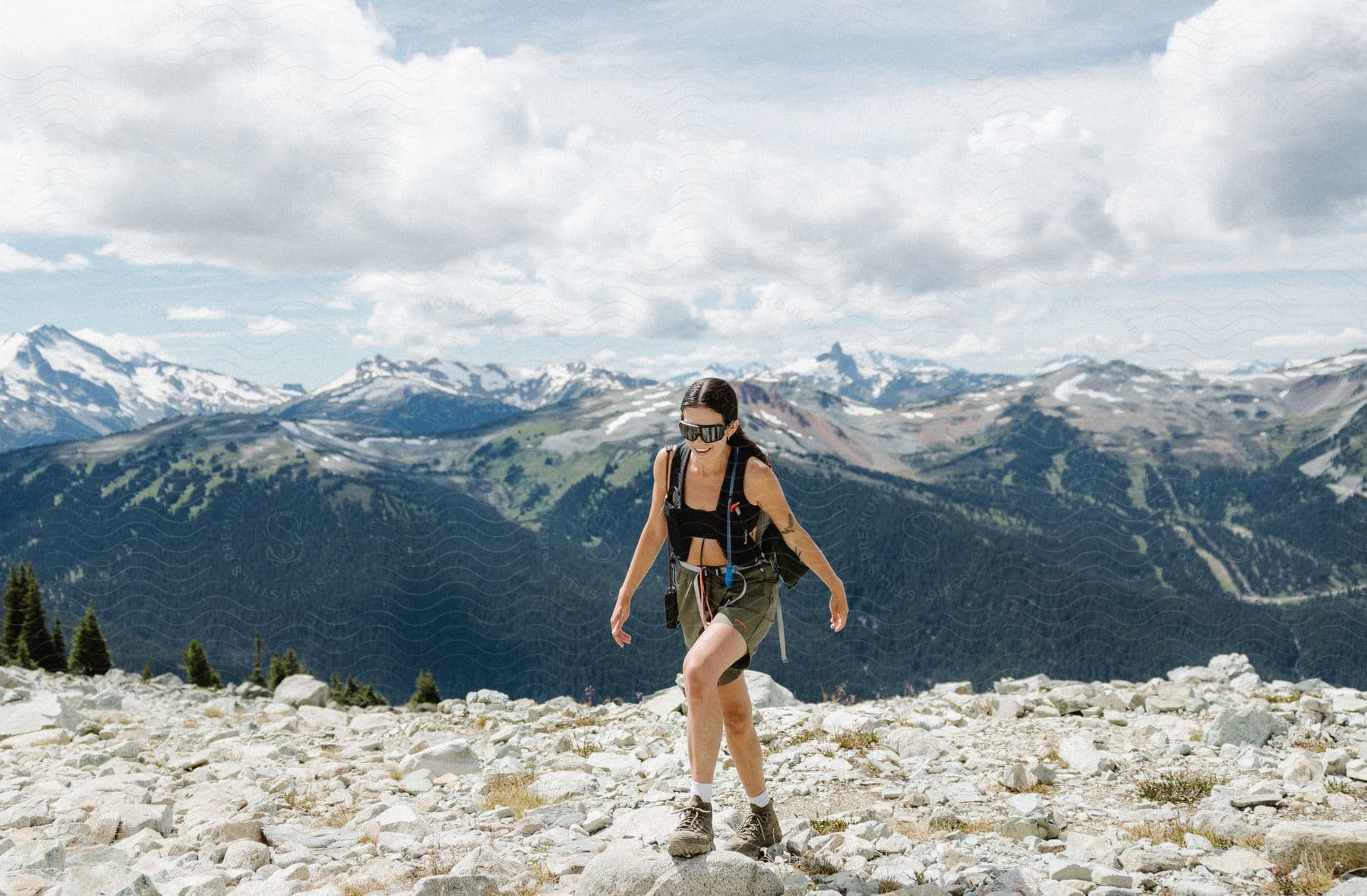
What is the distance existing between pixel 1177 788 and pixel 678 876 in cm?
521

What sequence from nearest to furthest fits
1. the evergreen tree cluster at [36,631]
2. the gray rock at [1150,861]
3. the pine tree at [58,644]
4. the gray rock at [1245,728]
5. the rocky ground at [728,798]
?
the rocky ground at [728,798] → the gray rock at [1150,861] → the gray rock at [1245,728] → the evergreen tree cluster at [36,631] → the pine tree at [58,644]

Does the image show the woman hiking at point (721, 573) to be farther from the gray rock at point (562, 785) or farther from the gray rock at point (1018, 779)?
the gray rock at point (1018, 779)

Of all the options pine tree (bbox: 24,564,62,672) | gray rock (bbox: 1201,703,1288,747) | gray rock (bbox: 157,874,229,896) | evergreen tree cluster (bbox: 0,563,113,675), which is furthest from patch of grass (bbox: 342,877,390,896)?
evergreen tree cluster (bbox: 0,563,113,675)

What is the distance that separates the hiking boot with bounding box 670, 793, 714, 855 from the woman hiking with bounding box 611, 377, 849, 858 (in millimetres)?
11

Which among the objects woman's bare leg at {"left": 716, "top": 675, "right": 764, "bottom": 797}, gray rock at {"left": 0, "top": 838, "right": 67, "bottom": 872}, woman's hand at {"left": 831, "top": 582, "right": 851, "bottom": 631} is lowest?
gray rock at {"left": 0, "top": 838, "right": 67, "bottom": 872}

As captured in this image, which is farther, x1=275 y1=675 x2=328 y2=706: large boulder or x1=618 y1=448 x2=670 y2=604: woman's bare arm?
x1=275 y1=675 x2=328 y2=706: large boulder

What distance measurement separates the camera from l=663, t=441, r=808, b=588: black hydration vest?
6.41 metres

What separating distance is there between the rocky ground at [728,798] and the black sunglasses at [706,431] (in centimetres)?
286

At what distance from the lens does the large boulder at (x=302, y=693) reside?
18.3 metres

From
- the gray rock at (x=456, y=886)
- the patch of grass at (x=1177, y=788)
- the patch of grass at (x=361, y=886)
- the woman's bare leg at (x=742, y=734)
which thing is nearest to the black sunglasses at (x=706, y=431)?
the woman's bare leg at (x=742, y=734)

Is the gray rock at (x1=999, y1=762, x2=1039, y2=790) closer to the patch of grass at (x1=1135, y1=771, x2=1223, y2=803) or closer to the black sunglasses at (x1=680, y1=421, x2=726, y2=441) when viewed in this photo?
the patch of grass at (x1=1135, y1=771, x2=1223, y2=803)

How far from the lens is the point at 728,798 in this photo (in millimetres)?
8398

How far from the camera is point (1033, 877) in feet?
20.4

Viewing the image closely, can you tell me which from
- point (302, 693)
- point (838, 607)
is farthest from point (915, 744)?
point (302, 693)
